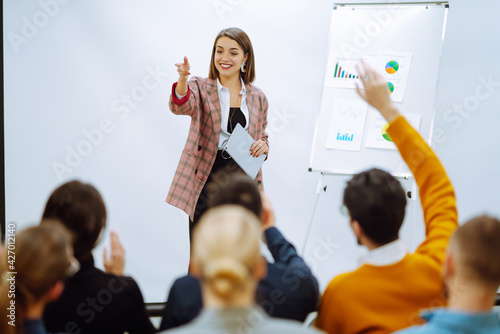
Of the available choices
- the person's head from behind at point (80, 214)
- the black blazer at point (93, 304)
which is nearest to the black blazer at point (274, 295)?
the black blazer at point (93, 304)

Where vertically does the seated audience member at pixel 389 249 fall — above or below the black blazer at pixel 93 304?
above

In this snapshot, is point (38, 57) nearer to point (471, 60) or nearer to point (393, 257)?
point (393, 257)

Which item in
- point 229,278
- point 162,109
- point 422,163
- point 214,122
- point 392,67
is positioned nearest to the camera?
point 229,278

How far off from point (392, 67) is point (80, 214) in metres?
2.33

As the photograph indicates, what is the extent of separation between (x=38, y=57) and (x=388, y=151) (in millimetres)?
2310

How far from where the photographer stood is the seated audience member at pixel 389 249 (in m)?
1.46

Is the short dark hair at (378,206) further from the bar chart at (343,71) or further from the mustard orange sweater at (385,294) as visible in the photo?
the bar chart at (343,71)

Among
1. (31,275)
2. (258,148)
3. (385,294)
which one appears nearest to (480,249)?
(385,294)

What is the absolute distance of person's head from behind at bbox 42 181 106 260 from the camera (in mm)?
1555

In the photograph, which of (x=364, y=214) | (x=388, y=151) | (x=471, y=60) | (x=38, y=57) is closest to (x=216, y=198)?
(x=364, y=214)

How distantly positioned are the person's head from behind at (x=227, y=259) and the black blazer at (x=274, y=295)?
38 centimetres

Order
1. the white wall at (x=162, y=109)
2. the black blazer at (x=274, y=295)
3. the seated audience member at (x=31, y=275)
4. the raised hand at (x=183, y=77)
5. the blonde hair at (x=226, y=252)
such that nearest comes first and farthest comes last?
1. the blonde hair at (x=226, y=252)
2. the seated audience member at (x=31, y=275)
3. the black blazer at (x=274, y=295)
4. the raised hand at (x=183, y=77)
5. the white wall at (x=162, y=109)

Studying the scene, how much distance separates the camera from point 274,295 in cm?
144

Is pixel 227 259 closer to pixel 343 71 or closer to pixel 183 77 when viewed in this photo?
pixel 183 77
